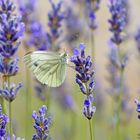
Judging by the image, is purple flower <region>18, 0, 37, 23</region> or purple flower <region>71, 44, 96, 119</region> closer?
purple flower <region>71, 44, 96, 119</region>

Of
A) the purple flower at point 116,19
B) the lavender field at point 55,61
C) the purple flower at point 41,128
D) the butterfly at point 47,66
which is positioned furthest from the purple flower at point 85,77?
the purple flower at point 116,19

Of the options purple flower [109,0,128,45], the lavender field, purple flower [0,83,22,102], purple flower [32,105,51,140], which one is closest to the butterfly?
the lavender field

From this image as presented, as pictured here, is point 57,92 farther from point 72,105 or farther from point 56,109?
point 56,109

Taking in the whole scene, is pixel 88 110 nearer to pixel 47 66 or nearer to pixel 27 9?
pixel 47 66

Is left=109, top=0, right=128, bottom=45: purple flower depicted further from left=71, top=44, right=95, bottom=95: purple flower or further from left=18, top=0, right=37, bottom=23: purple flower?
left=71, top=44, right=95, bottom=95: purple flower

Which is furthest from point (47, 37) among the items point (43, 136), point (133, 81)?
point (133, 81)

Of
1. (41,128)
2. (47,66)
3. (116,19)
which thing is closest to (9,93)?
(47,66)

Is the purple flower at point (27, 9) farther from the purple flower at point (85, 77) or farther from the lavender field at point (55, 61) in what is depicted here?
the purple flower at point (85, 77)

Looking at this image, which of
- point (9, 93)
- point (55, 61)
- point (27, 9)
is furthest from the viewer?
point (27, 9)

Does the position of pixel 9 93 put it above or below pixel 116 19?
below
